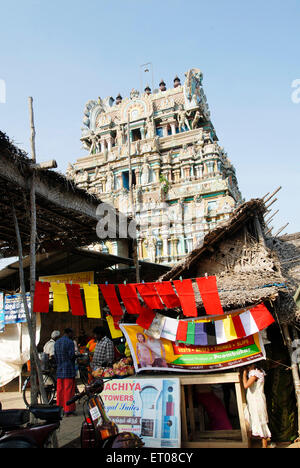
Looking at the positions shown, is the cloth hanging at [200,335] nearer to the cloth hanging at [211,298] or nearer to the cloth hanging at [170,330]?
the cloth hanging at [211,298]

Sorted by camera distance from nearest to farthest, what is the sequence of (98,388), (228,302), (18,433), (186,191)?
(18,433), (98,388), (228,302), (186,191)

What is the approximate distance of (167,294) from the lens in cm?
695

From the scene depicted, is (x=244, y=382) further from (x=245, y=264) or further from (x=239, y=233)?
(x=239, y=233)

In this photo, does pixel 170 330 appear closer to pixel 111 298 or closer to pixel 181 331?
pixel 181 331

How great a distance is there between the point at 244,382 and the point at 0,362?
8.91 meters

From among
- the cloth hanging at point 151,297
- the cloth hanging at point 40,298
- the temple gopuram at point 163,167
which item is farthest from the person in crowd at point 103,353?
the temple gopuram at point 163,167

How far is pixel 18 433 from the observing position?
3793 millimetres

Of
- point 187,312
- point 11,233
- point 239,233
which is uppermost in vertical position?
point 11,233

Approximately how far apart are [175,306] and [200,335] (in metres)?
0.84

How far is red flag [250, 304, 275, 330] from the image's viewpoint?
5.93m

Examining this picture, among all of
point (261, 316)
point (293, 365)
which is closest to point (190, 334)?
point (261, 316)

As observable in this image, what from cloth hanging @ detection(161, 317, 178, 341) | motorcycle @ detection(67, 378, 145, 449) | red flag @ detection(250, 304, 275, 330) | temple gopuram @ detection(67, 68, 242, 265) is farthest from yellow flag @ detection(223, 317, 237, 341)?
temple gopuram @ detection(67, 68, 242, 265)
